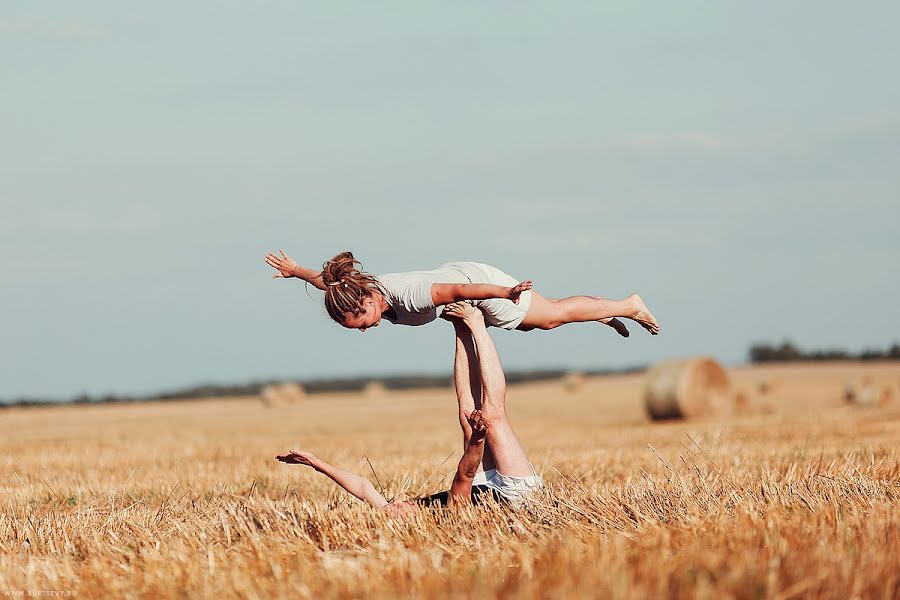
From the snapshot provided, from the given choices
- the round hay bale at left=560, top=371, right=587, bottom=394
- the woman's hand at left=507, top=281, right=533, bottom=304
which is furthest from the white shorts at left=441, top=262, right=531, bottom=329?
the round hay bale at left=560, top=371, right=587, bottom=394

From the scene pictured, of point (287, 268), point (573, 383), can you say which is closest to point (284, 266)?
point (287, 268)

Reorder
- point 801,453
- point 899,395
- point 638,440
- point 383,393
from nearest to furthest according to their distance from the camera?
point 801,453
point 638,440
point 899,395
point 383,393

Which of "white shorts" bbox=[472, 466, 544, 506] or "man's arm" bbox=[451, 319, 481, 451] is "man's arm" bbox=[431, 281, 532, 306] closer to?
"man's arm" bbox=[451, 319, 481, 451]

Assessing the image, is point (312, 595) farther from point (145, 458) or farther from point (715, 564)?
point (145, 458)

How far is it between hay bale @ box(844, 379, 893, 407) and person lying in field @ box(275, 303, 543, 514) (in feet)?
72.9

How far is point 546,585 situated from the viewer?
3.34 meters

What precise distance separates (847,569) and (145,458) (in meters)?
8.83

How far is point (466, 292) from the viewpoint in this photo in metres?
5.39

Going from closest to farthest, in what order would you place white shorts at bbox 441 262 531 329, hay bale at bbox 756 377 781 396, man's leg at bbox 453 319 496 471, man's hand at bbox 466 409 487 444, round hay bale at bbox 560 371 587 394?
man's hand at bbox 466 409 487 444 → man's leg at bbox 453 319 496 471 → white shorts at bbox 441 262 531 329 → hay bale at bbox 756 377 781 396 → round hay bale at bbox 560 371 587 394

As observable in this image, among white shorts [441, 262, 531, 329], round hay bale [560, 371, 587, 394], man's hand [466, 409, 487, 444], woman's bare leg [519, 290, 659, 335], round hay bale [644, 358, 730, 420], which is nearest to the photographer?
man's hand [466, 409, 487, 444]

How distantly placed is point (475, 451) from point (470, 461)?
0.26ft

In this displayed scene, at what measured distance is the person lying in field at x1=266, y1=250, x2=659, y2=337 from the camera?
5.39 meters

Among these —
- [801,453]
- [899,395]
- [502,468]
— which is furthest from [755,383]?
[502,468]

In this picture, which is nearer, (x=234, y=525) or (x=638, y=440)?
(x=234, y=525)
